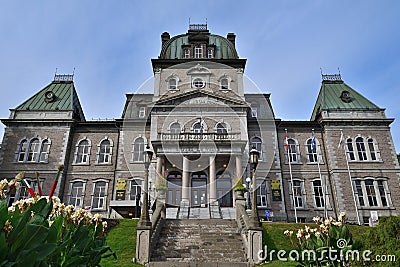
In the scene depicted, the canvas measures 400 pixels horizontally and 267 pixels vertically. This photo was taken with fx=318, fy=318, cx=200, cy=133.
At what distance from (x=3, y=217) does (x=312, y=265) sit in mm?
6675

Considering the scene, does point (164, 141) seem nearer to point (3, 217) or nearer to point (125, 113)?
point (125, 113)

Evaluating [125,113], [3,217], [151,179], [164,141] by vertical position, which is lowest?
[3,217]

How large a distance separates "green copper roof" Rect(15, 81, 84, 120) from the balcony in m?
9.93

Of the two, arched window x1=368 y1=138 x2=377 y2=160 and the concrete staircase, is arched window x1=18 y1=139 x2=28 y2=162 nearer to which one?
the concrete staircase

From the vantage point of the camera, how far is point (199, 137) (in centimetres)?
2261

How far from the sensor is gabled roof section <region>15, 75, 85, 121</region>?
27.6 m

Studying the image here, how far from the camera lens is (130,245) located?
13.1 meters

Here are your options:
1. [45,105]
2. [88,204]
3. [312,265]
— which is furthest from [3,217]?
[45,105]

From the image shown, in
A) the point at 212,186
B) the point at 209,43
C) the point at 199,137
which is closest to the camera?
the point at 212,186

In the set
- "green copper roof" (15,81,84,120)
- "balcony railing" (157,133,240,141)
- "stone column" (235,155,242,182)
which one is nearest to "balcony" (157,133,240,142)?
"balcony railing" (157,133,240,141)

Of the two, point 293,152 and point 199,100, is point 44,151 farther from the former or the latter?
point 293,152

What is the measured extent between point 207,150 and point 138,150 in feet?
22.3

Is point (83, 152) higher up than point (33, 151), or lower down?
higher up

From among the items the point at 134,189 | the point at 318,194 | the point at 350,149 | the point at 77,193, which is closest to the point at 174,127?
Answer: the point at 134,189
